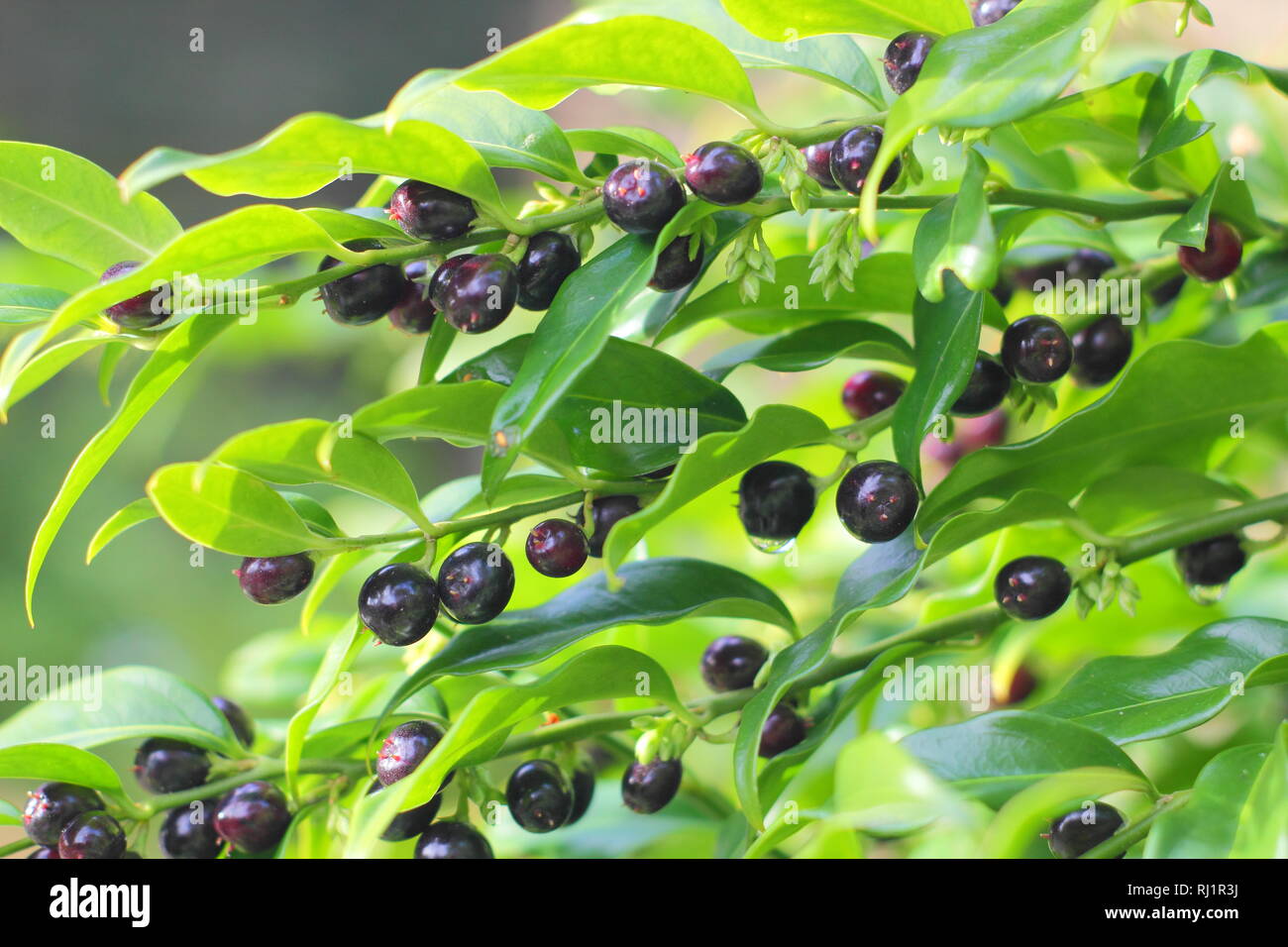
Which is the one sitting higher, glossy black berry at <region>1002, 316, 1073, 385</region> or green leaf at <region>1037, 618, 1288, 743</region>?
glossy black berry at <region>1002, 316, 1073, 385</region>

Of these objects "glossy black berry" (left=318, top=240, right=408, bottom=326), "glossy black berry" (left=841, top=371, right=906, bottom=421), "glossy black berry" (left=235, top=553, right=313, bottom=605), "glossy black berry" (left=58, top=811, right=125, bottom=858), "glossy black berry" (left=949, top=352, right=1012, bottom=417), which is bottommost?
"glossy black berry" (left=58, top=811, right=125, bottom=858)

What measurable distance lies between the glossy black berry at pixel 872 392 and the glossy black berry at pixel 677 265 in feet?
0.78

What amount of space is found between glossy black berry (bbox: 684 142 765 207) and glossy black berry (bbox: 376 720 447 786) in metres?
0.35

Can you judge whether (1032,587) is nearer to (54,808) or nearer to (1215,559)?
(1215,559)

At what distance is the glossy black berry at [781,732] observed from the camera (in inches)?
30.4

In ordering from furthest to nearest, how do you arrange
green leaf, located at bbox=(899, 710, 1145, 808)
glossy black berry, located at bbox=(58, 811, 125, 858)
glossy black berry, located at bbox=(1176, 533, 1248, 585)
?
glossy black berry, located at bbox=(1176, 533, 1248, 585)
glossy black berry, located at bbox=(58, 811, 125, 858)
green leaf, located at bbox=(899, 710, 1145, 808)

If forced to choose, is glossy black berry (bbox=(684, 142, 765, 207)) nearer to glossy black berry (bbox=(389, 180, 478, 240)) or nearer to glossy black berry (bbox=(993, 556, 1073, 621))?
glossy black berry (bbox=(389, 180, 478, 240))

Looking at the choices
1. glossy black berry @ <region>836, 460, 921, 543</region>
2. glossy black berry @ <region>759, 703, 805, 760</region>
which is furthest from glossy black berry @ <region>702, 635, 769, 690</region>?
glossy black berry @ <region>836, 460, 921, 543</region>

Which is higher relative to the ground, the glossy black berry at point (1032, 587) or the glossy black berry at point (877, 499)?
the glossy black berry at point (877, 499)

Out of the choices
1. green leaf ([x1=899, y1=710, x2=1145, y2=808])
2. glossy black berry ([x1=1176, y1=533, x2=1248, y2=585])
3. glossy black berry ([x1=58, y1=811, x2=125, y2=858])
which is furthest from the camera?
glossy black berry ([x1=1176, y1=533, x2=1248, y2=585])

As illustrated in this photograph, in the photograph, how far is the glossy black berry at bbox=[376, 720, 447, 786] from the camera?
0.68 meters

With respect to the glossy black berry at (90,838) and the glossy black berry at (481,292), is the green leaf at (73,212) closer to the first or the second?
the glossy black berry at (481,292)

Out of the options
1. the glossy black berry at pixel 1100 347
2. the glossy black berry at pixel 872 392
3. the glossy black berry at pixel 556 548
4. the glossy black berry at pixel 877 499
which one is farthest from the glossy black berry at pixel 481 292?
the glossy black berry at pixel 1100 347

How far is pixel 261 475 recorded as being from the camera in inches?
25.1
